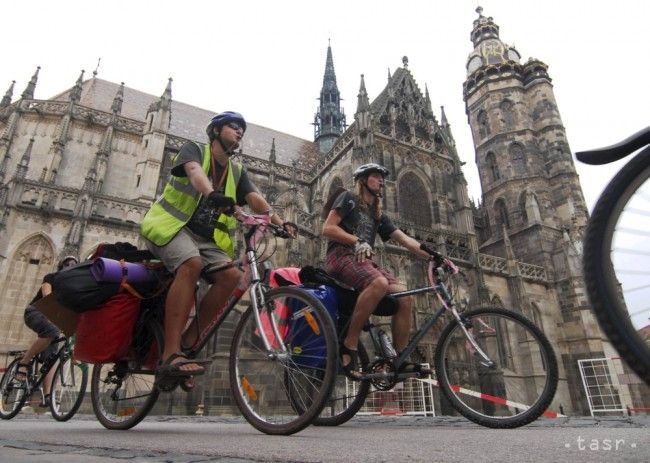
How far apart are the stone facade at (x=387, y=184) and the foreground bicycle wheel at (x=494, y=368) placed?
10414mm

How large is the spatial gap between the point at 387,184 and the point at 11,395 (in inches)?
692

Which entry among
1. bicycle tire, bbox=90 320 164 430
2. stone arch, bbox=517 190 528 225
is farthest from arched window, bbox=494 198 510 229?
bicycle tire, bbox=90 320 164 430

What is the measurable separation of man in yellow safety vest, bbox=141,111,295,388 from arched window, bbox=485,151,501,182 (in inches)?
1091

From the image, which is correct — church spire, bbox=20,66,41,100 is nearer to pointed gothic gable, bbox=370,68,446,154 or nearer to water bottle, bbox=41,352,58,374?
pointed gothic gable, bbox=370,68,446,154

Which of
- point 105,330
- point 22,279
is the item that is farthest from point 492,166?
point 105,330

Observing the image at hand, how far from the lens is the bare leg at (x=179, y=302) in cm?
260

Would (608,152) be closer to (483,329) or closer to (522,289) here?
(483,329)

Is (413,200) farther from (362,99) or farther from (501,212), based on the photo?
(501,212)

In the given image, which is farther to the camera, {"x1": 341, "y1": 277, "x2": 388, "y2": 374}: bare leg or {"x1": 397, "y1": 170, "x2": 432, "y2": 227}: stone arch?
{"x1": 397, "y1": 170, "x2": 432, "y2": 227}: stone arch

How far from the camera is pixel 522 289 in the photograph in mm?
21047

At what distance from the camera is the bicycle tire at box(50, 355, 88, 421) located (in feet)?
14.0

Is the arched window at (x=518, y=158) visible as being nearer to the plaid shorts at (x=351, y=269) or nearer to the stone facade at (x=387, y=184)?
the stone facade at (x=387, y=184)

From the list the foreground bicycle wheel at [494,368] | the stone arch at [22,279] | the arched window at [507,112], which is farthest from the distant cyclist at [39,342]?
the arched window at [507,112]

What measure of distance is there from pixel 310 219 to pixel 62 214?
9119 millimetres
